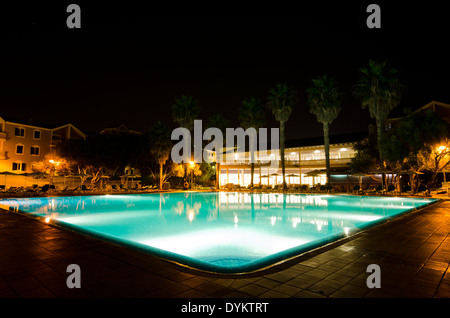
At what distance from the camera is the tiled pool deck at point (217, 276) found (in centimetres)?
327

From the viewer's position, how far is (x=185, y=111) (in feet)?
116

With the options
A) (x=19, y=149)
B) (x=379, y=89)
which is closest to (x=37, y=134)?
(x=19, y=149)

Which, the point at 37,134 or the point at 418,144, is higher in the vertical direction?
the point at 37,134

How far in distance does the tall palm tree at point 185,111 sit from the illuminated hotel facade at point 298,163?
10356mm

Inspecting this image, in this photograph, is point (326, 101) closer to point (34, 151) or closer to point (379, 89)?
point (379, 89)

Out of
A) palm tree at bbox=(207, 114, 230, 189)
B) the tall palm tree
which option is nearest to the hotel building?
the tall palm tree

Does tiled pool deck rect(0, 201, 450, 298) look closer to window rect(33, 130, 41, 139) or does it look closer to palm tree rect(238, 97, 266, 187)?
palm tree rect(238, 97, 266, 187)

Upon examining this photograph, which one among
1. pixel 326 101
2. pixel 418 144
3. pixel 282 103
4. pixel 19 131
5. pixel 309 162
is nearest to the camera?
pixel 418 144

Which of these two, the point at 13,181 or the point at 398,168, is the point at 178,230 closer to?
the point at 398,168

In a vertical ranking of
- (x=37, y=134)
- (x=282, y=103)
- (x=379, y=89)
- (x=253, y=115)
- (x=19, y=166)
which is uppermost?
(x=282, y=103)

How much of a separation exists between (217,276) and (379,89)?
2726 centimetres

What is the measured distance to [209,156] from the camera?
4431cm

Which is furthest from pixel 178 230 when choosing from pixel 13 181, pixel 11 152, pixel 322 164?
pixel 11 152
